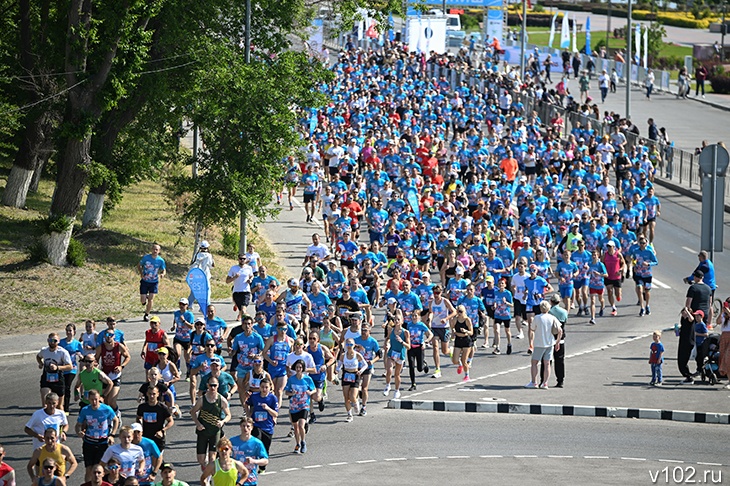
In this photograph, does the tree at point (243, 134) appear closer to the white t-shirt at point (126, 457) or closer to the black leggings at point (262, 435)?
the black leggings at point (262, 435)

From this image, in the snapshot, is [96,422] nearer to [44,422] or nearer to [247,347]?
[44,422]

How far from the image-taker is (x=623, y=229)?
2880cm

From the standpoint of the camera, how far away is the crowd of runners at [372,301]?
54.4 ft

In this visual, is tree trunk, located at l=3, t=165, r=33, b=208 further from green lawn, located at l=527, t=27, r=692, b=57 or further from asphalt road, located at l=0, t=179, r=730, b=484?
green lawn, located at l=527, t=27, r=692, b=57

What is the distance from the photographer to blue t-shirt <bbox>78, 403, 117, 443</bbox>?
1619 cm

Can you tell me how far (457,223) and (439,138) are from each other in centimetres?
1203

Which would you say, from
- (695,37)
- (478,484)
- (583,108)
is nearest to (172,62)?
(478,484)

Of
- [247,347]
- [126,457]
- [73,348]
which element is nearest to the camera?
[126,457]

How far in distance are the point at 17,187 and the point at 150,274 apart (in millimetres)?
9125

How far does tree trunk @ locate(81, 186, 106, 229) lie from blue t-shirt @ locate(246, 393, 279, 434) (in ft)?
52.0

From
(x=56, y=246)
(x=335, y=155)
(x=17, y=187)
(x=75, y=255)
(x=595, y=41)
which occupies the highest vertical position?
(x=595, y=41)

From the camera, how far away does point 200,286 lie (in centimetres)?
2462

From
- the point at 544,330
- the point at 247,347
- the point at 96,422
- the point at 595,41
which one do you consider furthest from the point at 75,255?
the point at 595,41

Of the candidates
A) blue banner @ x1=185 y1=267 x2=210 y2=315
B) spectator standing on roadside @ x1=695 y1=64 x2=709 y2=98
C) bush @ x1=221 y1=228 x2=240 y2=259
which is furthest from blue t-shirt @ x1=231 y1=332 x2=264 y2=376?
spectator standing on roadside @ x1=695 y1=64 x2=709 y2=98
